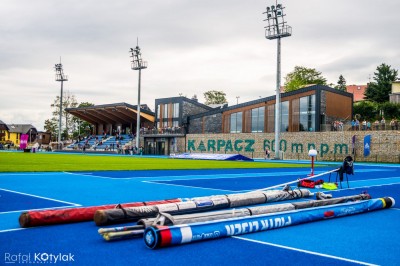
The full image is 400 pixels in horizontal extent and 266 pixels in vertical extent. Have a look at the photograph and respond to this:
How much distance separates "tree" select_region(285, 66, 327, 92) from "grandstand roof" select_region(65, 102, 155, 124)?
2907 centimetres

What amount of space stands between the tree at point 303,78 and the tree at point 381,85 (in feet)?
45.2

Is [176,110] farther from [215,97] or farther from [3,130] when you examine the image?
[3,130]

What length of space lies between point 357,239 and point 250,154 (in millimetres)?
49071

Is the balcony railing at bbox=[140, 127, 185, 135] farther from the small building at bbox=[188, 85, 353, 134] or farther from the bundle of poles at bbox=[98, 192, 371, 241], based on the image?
the bundle of poles at bbox=[98, 192, 371, 241]

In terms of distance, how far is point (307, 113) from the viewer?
50.9m

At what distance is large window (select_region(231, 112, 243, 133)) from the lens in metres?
58.9

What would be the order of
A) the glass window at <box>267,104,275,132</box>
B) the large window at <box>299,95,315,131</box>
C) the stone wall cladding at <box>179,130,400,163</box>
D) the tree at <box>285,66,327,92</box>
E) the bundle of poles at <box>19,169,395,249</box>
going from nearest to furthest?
the bundle of poles at <box>19,169,395,249</box> → the stone wall cladding at <box>179,130,400,163</box> → the large window at <box>299,95,315,131</box> → the glass window at <box>267,104,275,132</box> → the tree at <box>285,66,327,92</box>

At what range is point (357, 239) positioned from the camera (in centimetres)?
621

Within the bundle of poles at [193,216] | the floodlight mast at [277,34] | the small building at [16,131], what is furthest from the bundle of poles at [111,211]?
the small building at [16,131]

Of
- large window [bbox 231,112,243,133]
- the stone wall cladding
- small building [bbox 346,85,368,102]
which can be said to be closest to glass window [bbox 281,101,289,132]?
the stone wall cladding

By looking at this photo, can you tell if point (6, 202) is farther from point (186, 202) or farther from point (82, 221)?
point (186, 202)

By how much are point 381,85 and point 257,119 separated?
46622 millimetres

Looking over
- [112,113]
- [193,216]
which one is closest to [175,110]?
[112,113]

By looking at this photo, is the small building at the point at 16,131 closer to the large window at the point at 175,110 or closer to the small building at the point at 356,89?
the large window at the point at 175,110
